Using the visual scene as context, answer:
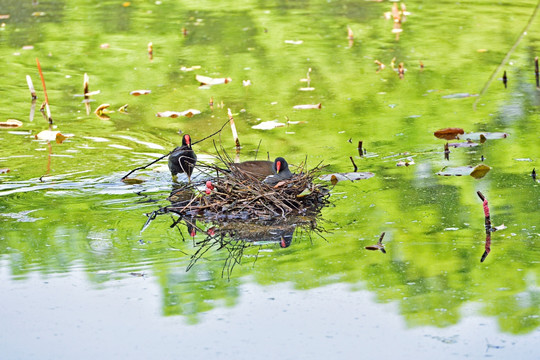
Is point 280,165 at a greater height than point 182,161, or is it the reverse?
point 280,165

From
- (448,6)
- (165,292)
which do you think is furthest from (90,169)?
(448,6)

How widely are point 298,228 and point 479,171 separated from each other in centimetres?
209

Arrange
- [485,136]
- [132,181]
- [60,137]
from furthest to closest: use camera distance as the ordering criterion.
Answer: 1. [60,137]
2. [485,136]
3. [132,181]

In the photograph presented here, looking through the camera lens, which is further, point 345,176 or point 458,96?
point 458,96

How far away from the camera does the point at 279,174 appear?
681 cm

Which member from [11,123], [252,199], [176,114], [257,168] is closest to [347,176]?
[257,168]

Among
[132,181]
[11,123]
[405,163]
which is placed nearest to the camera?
[132,181]

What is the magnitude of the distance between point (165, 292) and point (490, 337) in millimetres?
1971

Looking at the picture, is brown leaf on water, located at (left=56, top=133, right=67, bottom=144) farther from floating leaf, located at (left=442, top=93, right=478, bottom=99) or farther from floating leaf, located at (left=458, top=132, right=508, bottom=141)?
floating leaf, located at (left=442, top=93, right=478, bottom=99)

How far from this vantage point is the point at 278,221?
6.53m

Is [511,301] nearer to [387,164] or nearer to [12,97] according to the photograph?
[387,164]

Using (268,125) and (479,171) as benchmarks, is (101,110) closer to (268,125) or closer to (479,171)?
(268,125)

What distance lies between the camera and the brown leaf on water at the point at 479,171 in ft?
24.9

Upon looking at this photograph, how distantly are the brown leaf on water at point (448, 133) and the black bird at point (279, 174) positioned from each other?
8.51 ft
